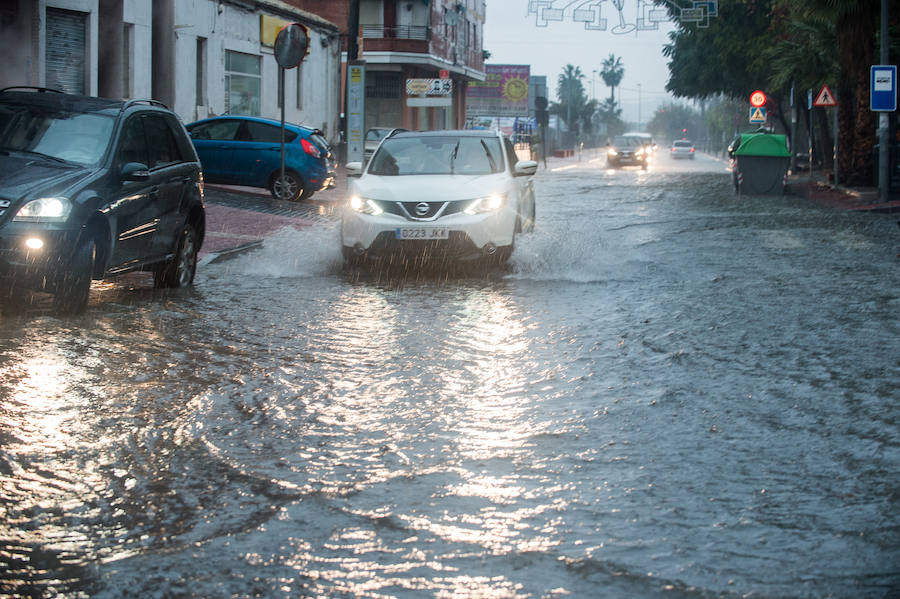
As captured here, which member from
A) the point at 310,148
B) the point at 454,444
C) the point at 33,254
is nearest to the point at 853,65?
the point at 310,148

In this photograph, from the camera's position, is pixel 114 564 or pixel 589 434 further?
pixel 589 434

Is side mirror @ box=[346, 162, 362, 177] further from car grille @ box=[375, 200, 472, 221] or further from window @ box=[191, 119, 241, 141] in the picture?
window @ box=[191, 119, 241, 141]

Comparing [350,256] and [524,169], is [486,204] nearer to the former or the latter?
[524,169]

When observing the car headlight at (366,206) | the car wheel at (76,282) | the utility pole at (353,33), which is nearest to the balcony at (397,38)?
the utility pole at (353,33)

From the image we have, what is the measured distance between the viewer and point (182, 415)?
6.21 m

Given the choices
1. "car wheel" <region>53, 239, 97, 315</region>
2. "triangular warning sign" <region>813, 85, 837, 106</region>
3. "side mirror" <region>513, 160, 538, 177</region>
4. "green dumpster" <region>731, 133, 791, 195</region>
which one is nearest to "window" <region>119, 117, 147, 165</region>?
"car wheel" <region>53, 239, 97, 315</region>

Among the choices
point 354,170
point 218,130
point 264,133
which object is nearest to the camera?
point 354,170

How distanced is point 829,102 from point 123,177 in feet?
81.0

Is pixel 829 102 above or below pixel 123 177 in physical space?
above

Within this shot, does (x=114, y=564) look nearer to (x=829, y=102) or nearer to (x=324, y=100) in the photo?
(x=829, y=102)

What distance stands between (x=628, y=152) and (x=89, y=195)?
47.1 m

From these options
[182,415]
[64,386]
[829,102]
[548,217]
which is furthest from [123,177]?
[829,102]

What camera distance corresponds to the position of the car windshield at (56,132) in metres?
9.92

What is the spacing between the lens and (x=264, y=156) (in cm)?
2411
